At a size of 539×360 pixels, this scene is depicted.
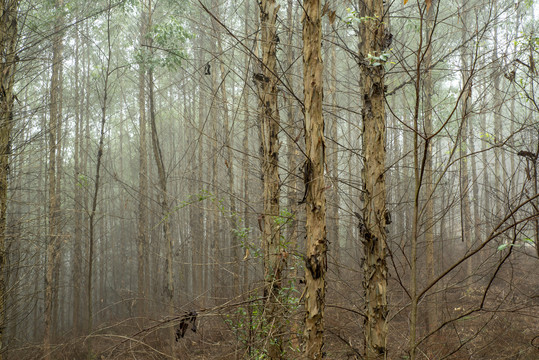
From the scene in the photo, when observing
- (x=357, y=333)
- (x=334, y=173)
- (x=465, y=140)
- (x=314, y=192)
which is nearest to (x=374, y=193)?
(x=465, y=140)

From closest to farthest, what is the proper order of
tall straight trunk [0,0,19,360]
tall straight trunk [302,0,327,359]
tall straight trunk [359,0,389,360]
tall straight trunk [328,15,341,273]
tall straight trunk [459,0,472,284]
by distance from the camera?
tall straight trunk [459,0,472,284], tall straight trunk [302,0,327,359], tall straight trunk [328,15,341,273], tall straight trunk [359,0,389,360], tall straight trunk [0,0,19,360]

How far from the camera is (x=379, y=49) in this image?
456cm

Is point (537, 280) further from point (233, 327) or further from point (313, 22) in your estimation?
point (313, 22)

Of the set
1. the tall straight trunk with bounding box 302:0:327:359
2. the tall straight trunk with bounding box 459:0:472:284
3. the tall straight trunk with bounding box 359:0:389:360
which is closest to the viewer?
the tall straight trunk with bounding box 459:0:472:284

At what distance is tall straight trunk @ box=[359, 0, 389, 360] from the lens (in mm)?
4293

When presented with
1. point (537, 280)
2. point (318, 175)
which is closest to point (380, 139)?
point (318, 175)

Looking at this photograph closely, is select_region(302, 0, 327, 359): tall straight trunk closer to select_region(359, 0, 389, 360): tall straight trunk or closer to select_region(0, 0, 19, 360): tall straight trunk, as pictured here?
select_region(359, 0, 389, 360): tall straight trunk

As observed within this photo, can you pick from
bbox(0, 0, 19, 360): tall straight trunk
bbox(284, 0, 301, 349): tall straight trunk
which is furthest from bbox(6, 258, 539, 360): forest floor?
bbox(0, 0, 19, 360): tall straight trunk

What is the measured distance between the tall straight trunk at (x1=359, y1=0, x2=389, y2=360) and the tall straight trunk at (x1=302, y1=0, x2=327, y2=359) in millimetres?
1132

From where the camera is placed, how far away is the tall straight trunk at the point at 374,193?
429 cm

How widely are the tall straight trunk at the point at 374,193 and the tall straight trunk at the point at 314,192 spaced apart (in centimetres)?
113

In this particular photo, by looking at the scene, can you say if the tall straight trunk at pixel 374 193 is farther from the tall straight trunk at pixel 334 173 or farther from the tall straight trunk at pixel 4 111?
the tall straight trunk at pixel 4 111

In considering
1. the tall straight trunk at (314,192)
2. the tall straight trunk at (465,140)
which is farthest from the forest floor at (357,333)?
the tall straight trunk at (465,140)

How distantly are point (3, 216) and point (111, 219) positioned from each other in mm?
18672
